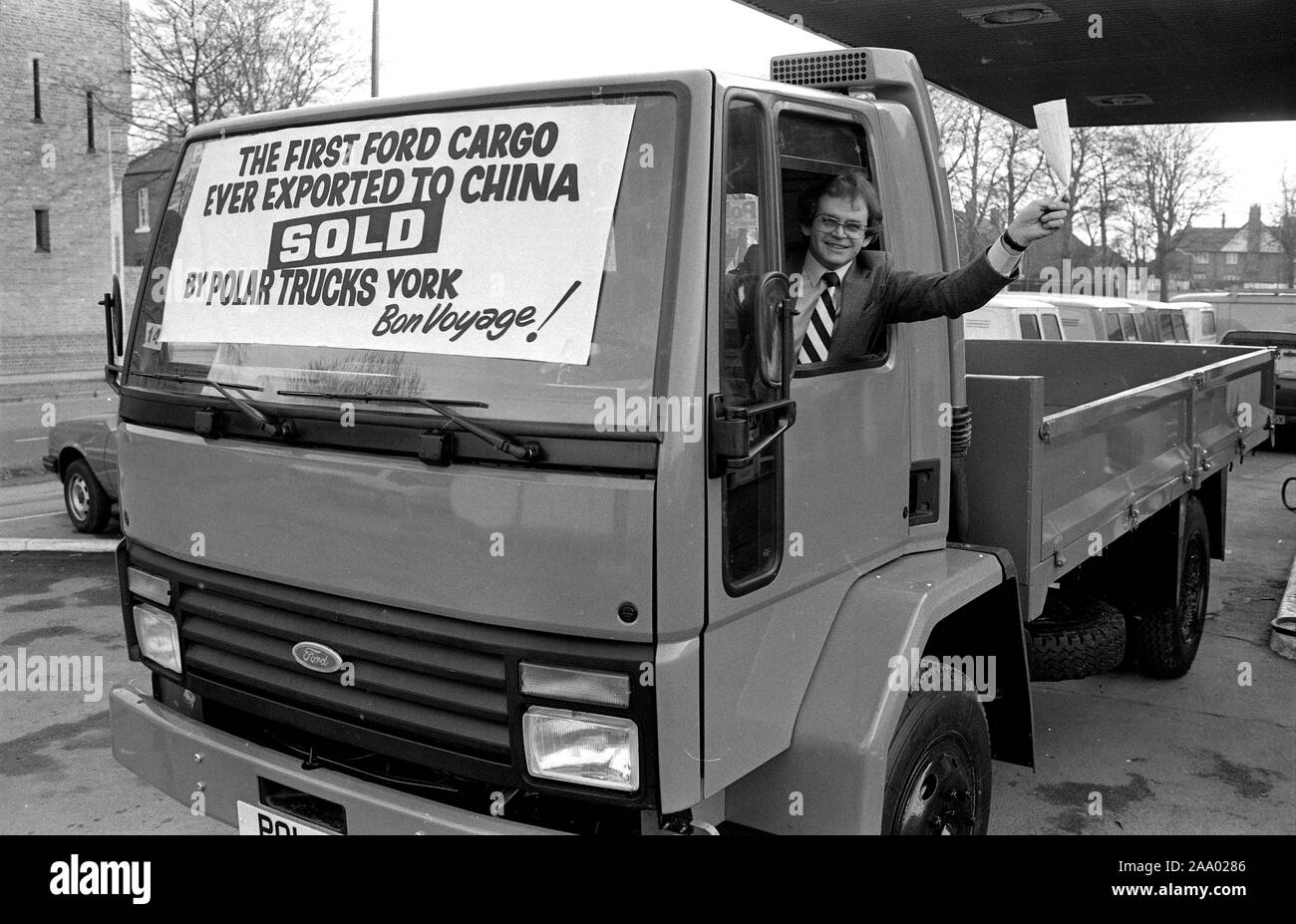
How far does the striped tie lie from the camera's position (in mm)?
3027

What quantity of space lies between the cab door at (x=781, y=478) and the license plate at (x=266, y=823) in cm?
107

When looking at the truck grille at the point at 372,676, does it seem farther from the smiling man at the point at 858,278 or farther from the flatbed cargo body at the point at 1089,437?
the flatbed cargo body at the point at 1089,437

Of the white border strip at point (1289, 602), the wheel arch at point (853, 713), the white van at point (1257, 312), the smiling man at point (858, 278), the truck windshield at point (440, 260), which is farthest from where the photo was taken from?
the white van at point (1257, 312)

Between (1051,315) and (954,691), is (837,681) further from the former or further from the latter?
(1051,315)

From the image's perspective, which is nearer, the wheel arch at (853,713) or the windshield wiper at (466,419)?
the windshield wiper at (466,419)

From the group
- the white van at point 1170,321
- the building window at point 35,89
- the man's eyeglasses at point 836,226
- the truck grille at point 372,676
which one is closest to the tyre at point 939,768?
the truck grille at point 372,676

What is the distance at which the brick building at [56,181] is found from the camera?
1072 inches

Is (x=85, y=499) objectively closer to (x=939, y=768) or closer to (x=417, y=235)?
(x=417, y=235)

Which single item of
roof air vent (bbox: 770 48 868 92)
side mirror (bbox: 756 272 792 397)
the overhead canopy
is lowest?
side mirror (bbox: 756 272 792 397)

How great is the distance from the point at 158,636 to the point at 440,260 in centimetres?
152

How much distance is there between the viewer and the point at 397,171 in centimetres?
298

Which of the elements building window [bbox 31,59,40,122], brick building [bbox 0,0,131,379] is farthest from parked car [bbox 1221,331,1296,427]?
building window [bbox 31,59,40,122]

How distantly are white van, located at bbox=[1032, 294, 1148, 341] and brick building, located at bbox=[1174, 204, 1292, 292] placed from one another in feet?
98.5

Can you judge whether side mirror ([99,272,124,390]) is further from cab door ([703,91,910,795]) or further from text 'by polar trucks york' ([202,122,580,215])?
cab door ([703,91,910,795])
